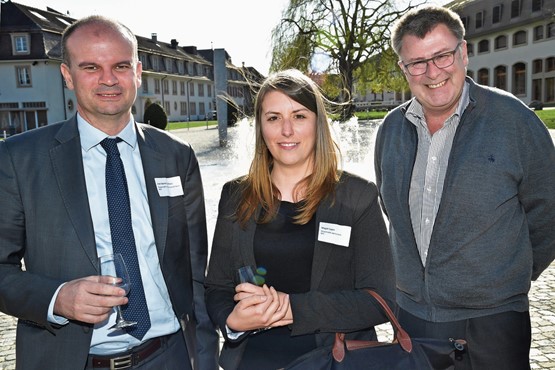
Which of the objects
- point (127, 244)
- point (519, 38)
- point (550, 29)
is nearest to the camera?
point (127, 244)

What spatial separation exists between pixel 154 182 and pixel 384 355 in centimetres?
149

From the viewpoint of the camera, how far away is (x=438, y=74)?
282 centimetres

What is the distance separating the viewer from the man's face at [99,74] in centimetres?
266

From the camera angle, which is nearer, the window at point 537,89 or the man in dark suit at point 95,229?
the man in dark suit at point 95,229

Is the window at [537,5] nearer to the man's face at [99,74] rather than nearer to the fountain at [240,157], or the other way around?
the fountain at [240,157]

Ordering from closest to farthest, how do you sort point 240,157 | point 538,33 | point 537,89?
point 240,157, point 538,33, point 537,89

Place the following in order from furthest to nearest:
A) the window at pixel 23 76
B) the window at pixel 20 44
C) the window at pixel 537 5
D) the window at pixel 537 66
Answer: the window at pixel 537 66
the window at pixel 537 5
the window at pixel 23 76
the window at pixel 20 44

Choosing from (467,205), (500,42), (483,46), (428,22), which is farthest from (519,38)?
(467,205)

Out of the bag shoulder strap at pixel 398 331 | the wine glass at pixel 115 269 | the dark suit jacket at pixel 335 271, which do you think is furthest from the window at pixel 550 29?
the wine glass at pixel 115 269

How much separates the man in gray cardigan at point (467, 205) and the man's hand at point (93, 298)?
162cm

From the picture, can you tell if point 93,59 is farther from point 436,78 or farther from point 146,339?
point 436,78

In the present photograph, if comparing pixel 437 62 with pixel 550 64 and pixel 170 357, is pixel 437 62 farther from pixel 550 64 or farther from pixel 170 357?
pixel 550 64

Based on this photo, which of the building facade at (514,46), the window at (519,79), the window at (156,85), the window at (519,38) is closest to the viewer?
the building facade at (514,46)

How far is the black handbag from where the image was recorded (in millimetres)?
2080
